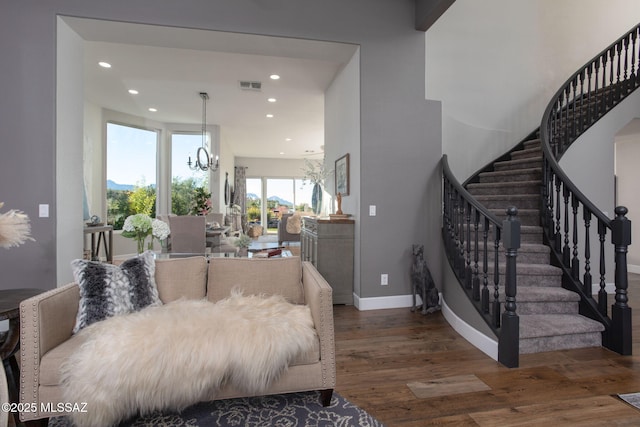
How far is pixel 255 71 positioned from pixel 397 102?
2250mm

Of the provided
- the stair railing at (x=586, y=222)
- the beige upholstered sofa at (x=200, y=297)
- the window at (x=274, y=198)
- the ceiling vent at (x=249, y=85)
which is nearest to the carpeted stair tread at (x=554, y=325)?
the stair railing at (x=586, y=222)

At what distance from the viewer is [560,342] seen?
258 cm

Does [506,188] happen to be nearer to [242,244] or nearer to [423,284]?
[423,284]

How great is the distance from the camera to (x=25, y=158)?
2891 millimetres

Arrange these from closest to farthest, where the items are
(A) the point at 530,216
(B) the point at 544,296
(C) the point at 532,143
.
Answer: (B) the point at 544,296 → (A) the point at 530,216 → (C) the point at 532,143

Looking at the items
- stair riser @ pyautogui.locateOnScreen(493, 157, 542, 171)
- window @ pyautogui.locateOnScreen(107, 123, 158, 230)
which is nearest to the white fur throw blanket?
stair riser @ pyautogui.locateOnScreen(493, 157, 542, 171)

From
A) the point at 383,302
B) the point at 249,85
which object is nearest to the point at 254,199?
the point at 249,85

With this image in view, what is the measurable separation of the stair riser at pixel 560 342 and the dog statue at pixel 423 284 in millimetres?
1019

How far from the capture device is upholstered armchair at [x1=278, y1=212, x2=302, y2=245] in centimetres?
905

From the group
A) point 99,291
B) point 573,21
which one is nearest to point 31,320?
point 99,291

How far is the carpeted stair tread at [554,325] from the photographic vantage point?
2528 mm

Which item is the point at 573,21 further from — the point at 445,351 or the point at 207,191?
the point at 207,191

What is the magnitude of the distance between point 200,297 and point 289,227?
22.4 feet

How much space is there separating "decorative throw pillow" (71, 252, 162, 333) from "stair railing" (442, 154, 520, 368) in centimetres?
244
